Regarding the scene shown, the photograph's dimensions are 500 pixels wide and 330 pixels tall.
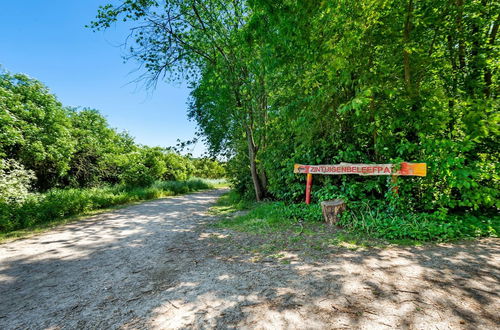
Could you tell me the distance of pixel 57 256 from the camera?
368cm

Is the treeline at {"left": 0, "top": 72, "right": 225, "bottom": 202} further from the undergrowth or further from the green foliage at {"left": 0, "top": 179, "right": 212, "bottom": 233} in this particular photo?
the undergrowth

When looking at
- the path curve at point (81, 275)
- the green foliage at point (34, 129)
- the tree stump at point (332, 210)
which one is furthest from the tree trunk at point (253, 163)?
the green foliage at point (34, 129)

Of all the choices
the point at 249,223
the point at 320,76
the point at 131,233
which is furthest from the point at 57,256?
the point at 320,76

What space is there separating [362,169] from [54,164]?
12147 mm

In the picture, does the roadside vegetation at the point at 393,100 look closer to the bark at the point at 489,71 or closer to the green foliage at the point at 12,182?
the bark at the point at 489,71

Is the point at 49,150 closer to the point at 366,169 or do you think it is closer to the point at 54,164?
the point at 54,164

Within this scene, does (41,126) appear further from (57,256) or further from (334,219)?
(334,219)

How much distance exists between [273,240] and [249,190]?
225 inches

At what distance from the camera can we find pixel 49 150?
822 centimetres

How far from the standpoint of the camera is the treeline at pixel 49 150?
696 cm

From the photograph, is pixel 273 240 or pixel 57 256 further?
pixel 273 240

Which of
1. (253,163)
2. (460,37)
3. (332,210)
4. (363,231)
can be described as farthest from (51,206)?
(460,37)

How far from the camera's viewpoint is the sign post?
4.30m

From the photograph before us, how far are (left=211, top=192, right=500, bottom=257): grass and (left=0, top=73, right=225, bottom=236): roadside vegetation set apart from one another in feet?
20.8
